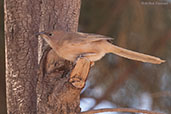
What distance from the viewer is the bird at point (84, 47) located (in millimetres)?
2201

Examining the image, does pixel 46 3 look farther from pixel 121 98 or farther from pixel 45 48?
pixel 121 98

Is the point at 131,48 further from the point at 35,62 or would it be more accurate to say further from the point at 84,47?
the point at 84,47

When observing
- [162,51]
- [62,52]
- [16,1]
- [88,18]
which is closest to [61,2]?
[16,1]

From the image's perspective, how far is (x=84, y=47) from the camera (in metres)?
2.21

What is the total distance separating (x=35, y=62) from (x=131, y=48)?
70.3 inches

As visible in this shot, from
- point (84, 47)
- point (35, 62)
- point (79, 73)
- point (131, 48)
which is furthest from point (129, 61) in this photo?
point (79, 73)

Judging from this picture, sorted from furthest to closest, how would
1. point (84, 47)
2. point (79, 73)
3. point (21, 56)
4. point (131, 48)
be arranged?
point (131, 48)
point (21, 56)
point (84, 47)
point (79, 73)

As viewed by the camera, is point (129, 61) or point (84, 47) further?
point (129, 61)

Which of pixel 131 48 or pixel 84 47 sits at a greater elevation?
pixel 84 47

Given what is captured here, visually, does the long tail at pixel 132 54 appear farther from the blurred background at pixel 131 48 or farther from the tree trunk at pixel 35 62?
the blurred background at pixel 131 48

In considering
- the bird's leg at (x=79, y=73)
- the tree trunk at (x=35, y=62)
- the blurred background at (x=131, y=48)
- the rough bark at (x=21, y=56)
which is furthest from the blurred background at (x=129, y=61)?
the bird's leg at (x=79, y=73)

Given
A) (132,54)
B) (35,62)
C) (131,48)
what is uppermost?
(132,54)

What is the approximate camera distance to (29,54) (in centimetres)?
252

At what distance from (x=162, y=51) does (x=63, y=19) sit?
5.94 feet
